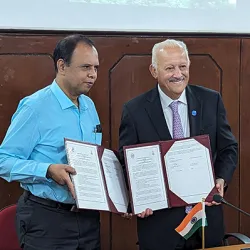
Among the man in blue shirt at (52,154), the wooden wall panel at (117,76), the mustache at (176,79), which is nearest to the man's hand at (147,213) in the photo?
the man in blue shirt at (52,154)

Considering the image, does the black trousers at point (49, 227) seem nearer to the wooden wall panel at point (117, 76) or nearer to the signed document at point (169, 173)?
the signed document at point (169, 173)

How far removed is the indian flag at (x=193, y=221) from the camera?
2045 mm

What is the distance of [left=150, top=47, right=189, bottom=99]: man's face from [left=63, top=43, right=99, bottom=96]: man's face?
0.34m

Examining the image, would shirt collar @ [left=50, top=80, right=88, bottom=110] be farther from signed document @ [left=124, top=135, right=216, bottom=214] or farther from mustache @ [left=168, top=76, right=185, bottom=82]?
mustache @ [left=168, top=76, right=185, bottom=82]

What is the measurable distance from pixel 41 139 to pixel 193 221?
2.50 ft

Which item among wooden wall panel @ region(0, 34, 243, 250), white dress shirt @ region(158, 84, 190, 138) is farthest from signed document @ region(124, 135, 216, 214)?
wooden wall panel @ region(0, 34, 243, 250)

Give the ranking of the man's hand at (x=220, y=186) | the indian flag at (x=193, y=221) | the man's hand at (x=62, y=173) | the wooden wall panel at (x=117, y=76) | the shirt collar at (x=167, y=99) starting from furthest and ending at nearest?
the wooden wall panel at (x=117, y=76) → the shirt collar at (x=167, y=99) → the man's hand at (x=220, y=186) → the indian flag at (x=193, y=221) → the man's hand at (x=62, y=173)

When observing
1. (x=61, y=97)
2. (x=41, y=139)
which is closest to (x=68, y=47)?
(x=61, y=97)

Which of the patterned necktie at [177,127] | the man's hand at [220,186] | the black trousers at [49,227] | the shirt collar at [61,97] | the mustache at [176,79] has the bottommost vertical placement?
the black trousers at [49,227]

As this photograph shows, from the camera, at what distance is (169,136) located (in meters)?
2.22

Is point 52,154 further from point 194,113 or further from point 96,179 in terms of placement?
point 194,113

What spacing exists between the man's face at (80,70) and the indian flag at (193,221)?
74 centimetres

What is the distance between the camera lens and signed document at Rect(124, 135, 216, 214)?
2.11 m

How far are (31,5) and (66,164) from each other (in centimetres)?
133
